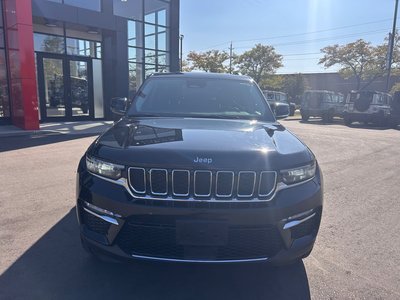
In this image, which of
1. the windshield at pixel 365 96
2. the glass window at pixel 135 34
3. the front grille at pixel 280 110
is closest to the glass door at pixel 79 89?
the glass window at pixel 135 34

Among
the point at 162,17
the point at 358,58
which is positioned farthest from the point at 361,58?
the point at 162,17

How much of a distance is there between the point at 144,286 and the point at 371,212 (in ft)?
11.0

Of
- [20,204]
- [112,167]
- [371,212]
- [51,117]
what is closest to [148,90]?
[112,167]

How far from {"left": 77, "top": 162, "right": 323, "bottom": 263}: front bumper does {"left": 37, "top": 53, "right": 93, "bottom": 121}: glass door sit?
43.2 ft

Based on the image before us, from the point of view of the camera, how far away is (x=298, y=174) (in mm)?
2580

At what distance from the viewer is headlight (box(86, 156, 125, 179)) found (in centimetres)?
247

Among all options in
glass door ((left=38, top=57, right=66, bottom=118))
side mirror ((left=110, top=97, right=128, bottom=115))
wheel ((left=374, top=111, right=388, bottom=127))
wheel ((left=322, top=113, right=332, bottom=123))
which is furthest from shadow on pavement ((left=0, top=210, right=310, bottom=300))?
wheel ((left=322, top=113, right=332, bottom=123))

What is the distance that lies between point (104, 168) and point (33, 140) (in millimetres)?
8556

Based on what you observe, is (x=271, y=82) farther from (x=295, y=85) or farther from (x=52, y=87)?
(x=52, y=87)

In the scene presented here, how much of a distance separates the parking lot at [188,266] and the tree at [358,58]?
3305cm

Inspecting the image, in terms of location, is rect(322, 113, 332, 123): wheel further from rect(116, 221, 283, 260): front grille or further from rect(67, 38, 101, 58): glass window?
rect(116, 221, 283, 260): front grille

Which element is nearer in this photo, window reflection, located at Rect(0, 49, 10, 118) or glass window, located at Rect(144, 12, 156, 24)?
window reflection, located at Rect(0, 49, 10, 118)

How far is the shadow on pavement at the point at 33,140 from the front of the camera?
8898 mm

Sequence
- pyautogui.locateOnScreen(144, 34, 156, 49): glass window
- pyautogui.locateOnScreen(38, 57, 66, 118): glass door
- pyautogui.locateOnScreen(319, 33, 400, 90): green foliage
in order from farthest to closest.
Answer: pyautogui.locateOnScreen(319, 33, 400, 90): green foliage < pyautogui.locateOnScreen(144, 34, 156, 49): glass window < pyautogui.locateOnScreen(38, 57, 66, 118): glass door
